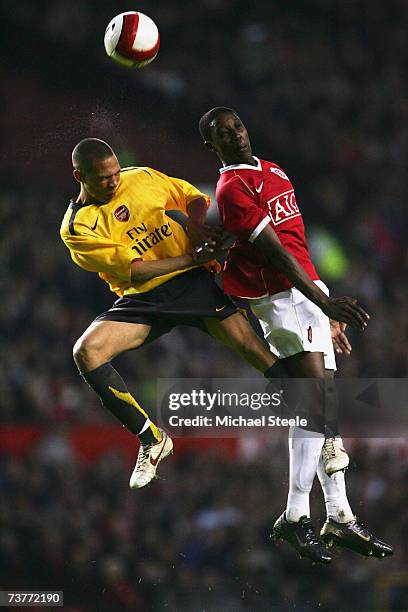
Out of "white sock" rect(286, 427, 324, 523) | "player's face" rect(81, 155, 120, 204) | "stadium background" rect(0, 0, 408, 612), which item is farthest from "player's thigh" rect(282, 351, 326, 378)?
"stadium background" rect(0, 0, 408, 612)

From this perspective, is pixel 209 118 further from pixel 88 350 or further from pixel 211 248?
pixel 88 350

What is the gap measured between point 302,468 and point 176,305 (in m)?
1.10

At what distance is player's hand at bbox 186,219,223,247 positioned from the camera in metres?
5.69

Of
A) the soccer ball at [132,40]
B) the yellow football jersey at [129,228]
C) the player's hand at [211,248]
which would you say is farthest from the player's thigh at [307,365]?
the soccer ball at [132,40]

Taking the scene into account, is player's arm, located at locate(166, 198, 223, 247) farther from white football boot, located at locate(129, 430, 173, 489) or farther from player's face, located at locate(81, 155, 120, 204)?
white football boot, located at locate(129, 430, 173, 489)

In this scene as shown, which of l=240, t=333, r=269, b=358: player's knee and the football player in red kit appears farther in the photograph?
l=240, t=333, r=269, b=358: player's knee

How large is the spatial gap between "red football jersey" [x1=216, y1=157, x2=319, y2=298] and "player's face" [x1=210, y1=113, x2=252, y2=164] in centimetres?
6

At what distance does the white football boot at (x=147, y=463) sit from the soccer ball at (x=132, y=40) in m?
2.07

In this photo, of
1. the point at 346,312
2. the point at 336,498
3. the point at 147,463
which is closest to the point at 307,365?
the point at 346,312

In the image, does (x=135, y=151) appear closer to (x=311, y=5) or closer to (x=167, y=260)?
(x=167, y=260)

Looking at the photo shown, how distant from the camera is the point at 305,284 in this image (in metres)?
5.39

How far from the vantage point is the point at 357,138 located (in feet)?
45.2

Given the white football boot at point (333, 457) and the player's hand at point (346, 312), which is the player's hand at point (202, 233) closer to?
the player's hand at point (346, 312)

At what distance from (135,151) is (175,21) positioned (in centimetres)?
576
